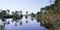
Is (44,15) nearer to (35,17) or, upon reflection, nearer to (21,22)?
(35,17)

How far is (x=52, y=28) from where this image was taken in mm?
3387

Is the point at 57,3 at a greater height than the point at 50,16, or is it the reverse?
the point at 57,3

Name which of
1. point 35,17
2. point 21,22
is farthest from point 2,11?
point 35,17

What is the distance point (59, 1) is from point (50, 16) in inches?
19.1

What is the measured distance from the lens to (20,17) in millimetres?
3898

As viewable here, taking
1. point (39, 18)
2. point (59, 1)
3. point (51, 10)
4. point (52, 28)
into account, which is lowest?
point (52, 28)

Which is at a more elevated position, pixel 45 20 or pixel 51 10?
pixel 51 10

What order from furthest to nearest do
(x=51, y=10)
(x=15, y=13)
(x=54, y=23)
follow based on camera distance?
1. (x=15, y=13)
2. (x=51, y=10)
3. (x=54, y=23)

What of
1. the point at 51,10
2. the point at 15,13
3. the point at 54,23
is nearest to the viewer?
the point at 54,23

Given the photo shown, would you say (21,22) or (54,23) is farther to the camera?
(21,22)

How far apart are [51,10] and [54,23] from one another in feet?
1.39

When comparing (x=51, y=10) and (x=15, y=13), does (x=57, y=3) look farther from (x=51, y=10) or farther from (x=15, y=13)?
(x=15, y=13)

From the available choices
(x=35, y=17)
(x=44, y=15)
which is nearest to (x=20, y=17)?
(x=35, y=17)

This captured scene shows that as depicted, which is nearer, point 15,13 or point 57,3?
point 57,3
